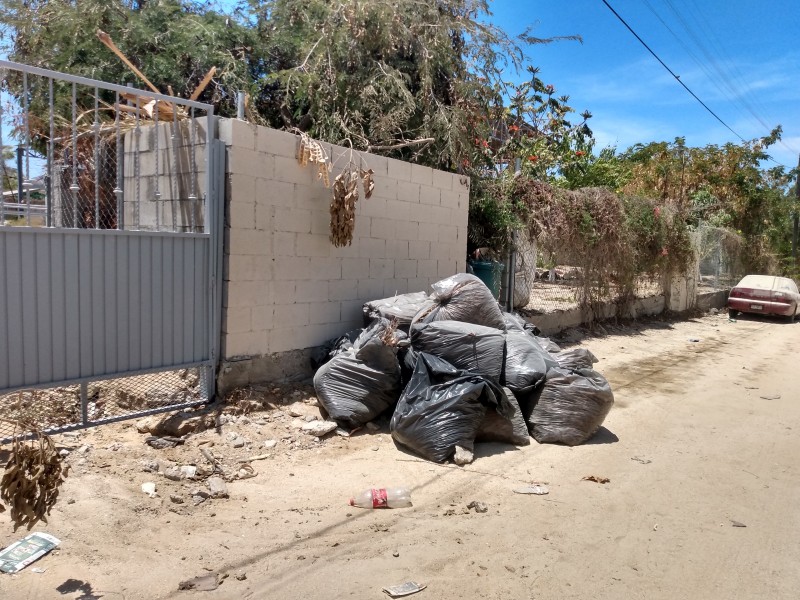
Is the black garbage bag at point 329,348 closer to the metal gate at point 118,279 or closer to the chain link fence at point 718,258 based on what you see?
the metal gate at point 118,279

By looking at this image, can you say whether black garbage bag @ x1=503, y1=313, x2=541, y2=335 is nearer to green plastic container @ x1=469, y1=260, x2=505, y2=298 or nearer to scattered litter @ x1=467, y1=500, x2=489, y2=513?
green plastic container @ x1=469, y1=260, x2=505, y2=298

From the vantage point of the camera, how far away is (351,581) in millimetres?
2910

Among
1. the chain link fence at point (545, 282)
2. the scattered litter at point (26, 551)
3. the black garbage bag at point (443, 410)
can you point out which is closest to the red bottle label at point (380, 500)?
the black garbage bag at point (443, 410)

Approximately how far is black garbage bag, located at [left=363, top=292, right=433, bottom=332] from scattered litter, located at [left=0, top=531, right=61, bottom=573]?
11.1 ft

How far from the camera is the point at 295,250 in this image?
18.5 ft

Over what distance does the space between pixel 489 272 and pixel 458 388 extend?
Result: 424 cm

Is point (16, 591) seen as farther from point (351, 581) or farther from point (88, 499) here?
point (351, 581)

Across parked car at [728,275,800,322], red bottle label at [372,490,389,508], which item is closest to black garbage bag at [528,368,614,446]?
red bottle label at [372,490,389,508]

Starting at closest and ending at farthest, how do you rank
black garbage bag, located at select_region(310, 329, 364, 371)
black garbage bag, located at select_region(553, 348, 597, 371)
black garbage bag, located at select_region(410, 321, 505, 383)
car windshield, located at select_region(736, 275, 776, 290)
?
black garbage bag, located at select_region(410, 321, 505, 383) → black garbage bag, located at select_region(553, 348, 597, 371) → black garbage bag, located at select_region(310, 329, 364, 371) → car windshield, located at select_region(736, 275, 776, 290)

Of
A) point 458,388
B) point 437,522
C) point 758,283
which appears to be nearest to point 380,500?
point 437,522

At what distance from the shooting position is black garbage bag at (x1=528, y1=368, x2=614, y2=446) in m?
4.95

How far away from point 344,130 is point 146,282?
13.5 ft

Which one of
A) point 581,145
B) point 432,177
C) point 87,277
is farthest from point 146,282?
point 581,145

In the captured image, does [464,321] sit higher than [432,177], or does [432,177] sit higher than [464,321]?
[432,177]
